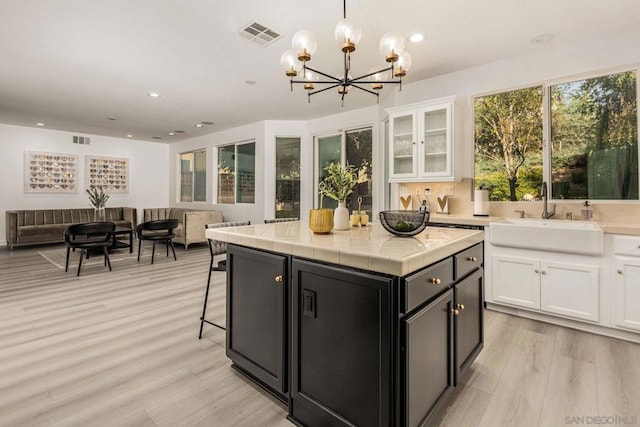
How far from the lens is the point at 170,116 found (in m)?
6.16

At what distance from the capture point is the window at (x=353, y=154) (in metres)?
5.66

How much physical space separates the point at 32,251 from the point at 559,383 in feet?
27.9

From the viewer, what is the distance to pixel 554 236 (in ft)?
8.96

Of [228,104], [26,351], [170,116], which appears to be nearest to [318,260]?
[26,351]

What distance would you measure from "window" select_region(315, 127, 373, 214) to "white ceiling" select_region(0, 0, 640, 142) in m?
0.81

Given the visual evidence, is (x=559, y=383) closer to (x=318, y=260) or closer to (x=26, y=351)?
(x=318, y=260)

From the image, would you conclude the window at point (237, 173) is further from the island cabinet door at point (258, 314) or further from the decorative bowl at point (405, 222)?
the decorative bowl at point (405, 222)

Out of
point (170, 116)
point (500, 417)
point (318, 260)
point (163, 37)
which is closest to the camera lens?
point (318, 260)

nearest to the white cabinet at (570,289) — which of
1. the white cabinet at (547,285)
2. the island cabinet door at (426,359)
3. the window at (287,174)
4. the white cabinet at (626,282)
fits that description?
the white cabinet at (547,285)

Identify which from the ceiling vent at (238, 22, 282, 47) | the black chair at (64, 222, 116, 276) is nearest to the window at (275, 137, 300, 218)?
the black chair at (64, 222, 116, 276)

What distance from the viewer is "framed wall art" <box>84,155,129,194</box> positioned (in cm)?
800

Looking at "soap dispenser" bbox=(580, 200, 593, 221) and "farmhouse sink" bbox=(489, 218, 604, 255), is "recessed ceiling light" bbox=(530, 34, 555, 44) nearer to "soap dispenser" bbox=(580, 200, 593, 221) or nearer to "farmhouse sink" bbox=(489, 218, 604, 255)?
"soap dispenser" bbox=(580, 200, 593, 221)

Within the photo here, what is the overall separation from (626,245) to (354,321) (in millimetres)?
2543

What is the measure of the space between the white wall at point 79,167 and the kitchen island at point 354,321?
8040 millimetres
